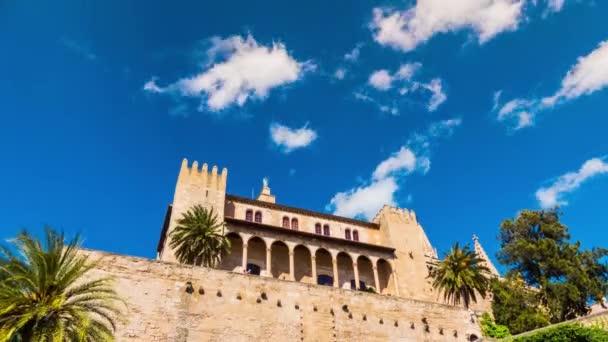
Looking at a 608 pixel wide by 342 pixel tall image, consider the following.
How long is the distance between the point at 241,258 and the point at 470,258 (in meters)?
19.1

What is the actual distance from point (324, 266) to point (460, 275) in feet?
41.6

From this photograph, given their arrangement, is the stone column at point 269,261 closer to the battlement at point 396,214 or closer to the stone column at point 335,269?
the stone column at point 335,269

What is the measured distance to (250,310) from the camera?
Result: 93.6 ft

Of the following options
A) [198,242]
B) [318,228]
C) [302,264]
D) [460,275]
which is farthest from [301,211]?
[460,275]

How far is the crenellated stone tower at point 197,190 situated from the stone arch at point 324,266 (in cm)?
997

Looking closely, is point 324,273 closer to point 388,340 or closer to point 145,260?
point 388,340

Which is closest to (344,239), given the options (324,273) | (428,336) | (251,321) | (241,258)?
(324,273)

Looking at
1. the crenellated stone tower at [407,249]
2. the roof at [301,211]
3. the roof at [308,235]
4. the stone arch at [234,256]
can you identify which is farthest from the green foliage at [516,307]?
the stone arch at [234,256]

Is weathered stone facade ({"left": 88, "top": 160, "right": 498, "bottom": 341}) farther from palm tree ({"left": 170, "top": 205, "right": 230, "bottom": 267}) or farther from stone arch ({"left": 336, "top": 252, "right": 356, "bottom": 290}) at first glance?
palm tree ({"left": 170, "top": 205, "right": 230, "bottom": 267})

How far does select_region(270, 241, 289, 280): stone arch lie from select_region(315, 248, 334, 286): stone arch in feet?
9.70

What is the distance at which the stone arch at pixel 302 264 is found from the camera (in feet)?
145

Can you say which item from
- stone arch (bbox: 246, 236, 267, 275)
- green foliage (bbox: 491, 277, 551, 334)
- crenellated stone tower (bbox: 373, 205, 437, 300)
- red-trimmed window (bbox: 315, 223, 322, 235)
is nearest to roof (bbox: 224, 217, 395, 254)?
stone arch (bbox: 246, 236, 267, 275)

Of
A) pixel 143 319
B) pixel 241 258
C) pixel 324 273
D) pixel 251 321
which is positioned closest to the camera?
pixel 143 319

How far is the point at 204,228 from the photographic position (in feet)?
117
